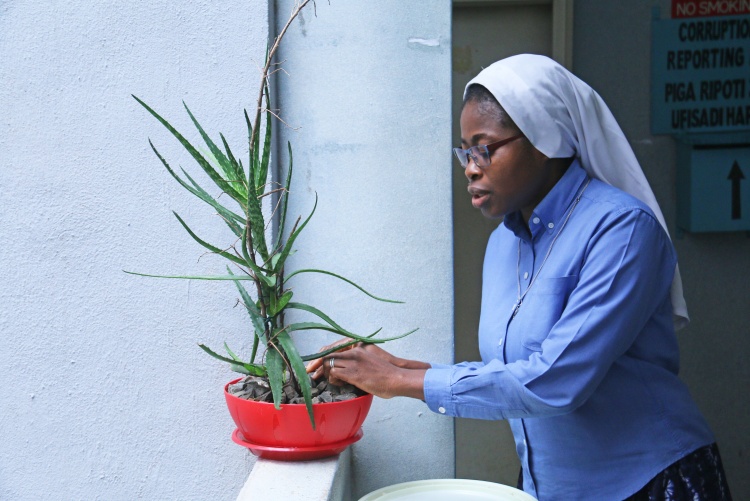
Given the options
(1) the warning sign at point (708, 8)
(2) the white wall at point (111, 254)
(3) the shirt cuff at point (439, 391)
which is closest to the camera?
(3) the shirt cuff at point (439, 391)

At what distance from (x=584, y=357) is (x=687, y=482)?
1.41 feet

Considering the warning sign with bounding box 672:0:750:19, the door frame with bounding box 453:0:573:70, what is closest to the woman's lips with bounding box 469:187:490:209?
the door frame with bounding box 453:0:573:70

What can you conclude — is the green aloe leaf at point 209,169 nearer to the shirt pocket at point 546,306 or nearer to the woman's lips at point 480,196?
the woman's lips at point 480,196

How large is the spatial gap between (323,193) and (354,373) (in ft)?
1.62

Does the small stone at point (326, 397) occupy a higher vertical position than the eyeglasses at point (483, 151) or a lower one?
lower

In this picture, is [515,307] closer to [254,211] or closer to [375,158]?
[375,158]

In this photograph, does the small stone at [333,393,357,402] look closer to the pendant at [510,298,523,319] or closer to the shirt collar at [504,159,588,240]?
the pendant at [510,298,523,319]

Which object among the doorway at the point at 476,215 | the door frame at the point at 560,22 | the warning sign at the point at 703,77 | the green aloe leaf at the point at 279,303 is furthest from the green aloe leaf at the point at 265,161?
the warning sign at the point at 703,77

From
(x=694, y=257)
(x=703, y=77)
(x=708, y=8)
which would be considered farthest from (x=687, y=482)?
(x=708, y=8)

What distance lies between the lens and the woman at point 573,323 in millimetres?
1710

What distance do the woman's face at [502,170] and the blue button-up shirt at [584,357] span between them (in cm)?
6

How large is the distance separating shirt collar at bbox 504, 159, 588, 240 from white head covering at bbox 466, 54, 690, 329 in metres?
0.04

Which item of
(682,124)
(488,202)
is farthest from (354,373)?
(682,124)

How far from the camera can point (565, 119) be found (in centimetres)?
184
